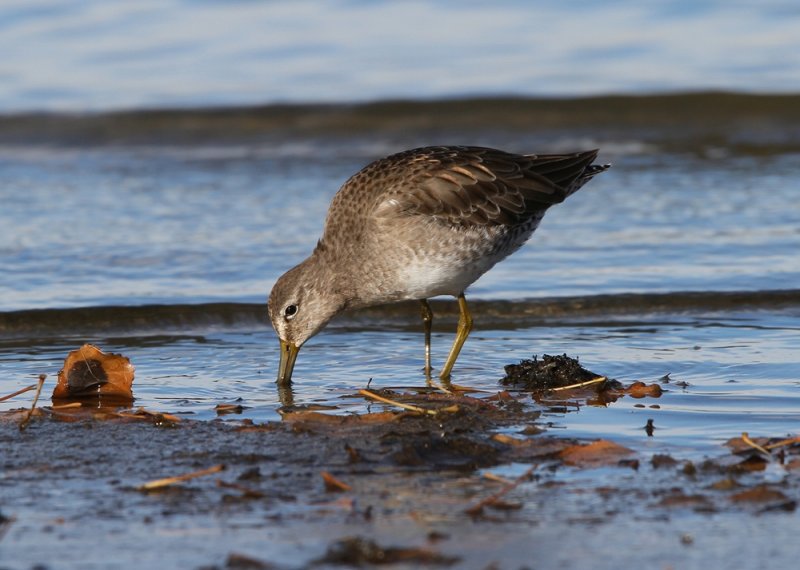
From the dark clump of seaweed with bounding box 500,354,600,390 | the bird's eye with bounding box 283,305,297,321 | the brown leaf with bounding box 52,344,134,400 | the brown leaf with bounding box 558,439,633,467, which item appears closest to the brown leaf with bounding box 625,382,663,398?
the dark clump of seaweed with bounding box 500,354,600,390

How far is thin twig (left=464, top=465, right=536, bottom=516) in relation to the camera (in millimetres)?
3896

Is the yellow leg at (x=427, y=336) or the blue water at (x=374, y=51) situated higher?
the blue water at (x=374, y=51)

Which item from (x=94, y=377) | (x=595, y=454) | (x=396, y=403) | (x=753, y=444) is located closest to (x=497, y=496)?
(x=595, y=454)

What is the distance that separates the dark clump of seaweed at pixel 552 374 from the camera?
18.8 feet

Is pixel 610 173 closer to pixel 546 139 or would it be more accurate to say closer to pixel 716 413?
pixel 546 139

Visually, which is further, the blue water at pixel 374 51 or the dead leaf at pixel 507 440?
the blue water at pixel 374 51

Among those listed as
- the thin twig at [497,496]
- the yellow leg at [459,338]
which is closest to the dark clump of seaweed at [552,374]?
the yellow leg at [459,338]

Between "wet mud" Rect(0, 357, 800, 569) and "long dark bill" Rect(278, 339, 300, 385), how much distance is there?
0.90 meters

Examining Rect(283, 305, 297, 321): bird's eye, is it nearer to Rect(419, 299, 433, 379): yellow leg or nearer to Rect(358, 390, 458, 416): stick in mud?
Rect(419, 299, 433, 379): yellow leg

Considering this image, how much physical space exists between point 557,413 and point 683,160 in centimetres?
720

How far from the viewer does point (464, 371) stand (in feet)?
21.0

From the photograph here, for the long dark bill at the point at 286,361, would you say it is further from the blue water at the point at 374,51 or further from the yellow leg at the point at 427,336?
the blue water at the point at 374,51

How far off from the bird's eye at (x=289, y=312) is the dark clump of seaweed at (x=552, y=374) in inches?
48.9

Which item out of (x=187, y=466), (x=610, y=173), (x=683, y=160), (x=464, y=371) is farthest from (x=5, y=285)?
(x=683, y=160)
